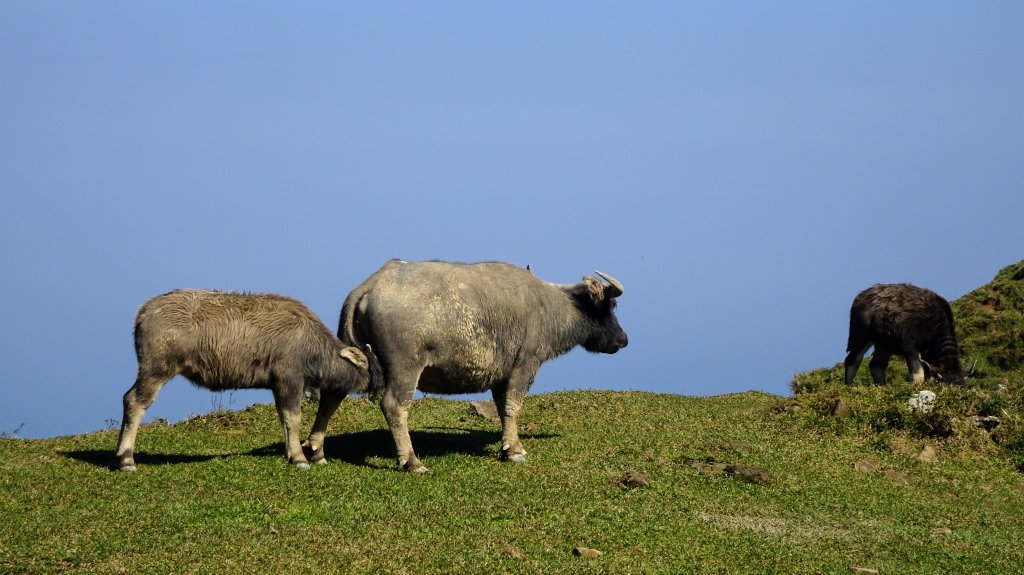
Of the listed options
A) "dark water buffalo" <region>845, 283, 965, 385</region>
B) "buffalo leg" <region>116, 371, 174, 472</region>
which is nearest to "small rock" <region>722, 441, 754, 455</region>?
"dark water buffalo" <region>845, 283, 965, 385</region>

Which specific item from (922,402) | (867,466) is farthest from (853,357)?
(867,466)

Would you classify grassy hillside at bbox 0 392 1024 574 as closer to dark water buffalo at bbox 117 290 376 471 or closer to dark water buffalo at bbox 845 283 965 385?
dark water buffalo at bbox 117 290 376 471

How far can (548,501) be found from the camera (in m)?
13.8

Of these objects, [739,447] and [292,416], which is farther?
[739,447]

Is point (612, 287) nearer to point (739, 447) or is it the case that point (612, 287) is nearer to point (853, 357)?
point (739, 447)

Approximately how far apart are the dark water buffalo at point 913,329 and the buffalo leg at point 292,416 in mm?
13954

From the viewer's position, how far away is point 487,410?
2059cm

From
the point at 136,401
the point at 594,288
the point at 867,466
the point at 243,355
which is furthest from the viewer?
the point at 594,288

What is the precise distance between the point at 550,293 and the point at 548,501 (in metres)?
4.61

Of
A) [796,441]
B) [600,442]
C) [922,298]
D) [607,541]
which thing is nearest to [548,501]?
[607,541]

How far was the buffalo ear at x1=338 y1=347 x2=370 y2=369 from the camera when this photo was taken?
15.5m

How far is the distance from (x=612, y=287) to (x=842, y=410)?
5188 mm

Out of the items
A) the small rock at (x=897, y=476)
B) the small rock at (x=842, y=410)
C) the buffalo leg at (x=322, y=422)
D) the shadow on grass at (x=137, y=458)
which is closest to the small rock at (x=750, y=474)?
the small rock at (x=897, y=476)

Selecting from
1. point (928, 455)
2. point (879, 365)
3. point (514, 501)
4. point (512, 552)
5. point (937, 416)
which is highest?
point (879, 365)
